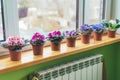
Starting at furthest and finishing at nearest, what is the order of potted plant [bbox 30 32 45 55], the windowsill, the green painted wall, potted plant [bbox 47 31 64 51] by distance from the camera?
the green painted wall, potted plant [bbox 47 31 64 51], potted plant [bbox 30 32 45 55], the windowsill

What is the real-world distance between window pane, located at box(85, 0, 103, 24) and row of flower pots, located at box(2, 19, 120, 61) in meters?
0.16

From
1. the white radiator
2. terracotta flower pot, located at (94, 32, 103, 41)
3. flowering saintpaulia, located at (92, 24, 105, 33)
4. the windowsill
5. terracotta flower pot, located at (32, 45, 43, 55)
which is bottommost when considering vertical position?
the white radiator

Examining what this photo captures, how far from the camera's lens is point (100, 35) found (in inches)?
78.0

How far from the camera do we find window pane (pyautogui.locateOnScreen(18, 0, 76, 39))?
1.73 m

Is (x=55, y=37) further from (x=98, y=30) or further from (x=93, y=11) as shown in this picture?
(x=93, y=11)

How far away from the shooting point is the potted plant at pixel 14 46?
1.45m

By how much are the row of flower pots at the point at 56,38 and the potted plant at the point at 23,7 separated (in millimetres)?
245

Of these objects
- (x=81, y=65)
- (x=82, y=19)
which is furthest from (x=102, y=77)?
(x=82, y=19)

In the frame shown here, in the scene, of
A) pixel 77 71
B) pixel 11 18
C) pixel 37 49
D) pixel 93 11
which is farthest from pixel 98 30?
pixel 11 18

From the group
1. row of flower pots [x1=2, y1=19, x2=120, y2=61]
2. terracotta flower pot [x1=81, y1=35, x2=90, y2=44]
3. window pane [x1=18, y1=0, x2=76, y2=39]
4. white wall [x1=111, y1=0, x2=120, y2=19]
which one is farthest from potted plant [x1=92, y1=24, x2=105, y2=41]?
white wall [x1=111, y1=0, x2=120, y2=19]

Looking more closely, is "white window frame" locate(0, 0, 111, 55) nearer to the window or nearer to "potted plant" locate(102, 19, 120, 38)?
the window

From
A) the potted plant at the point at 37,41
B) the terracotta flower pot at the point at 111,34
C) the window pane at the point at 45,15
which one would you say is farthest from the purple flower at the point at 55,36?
the terracotta flower pot at the point at 111,34

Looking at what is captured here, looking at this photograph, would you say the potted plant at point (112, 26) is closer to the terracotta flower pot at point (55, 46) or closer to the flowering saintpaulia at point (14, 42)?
the terracotta flower pot at point (55, 46)

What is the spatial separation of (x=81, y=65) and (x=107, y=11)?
749 millimetres
